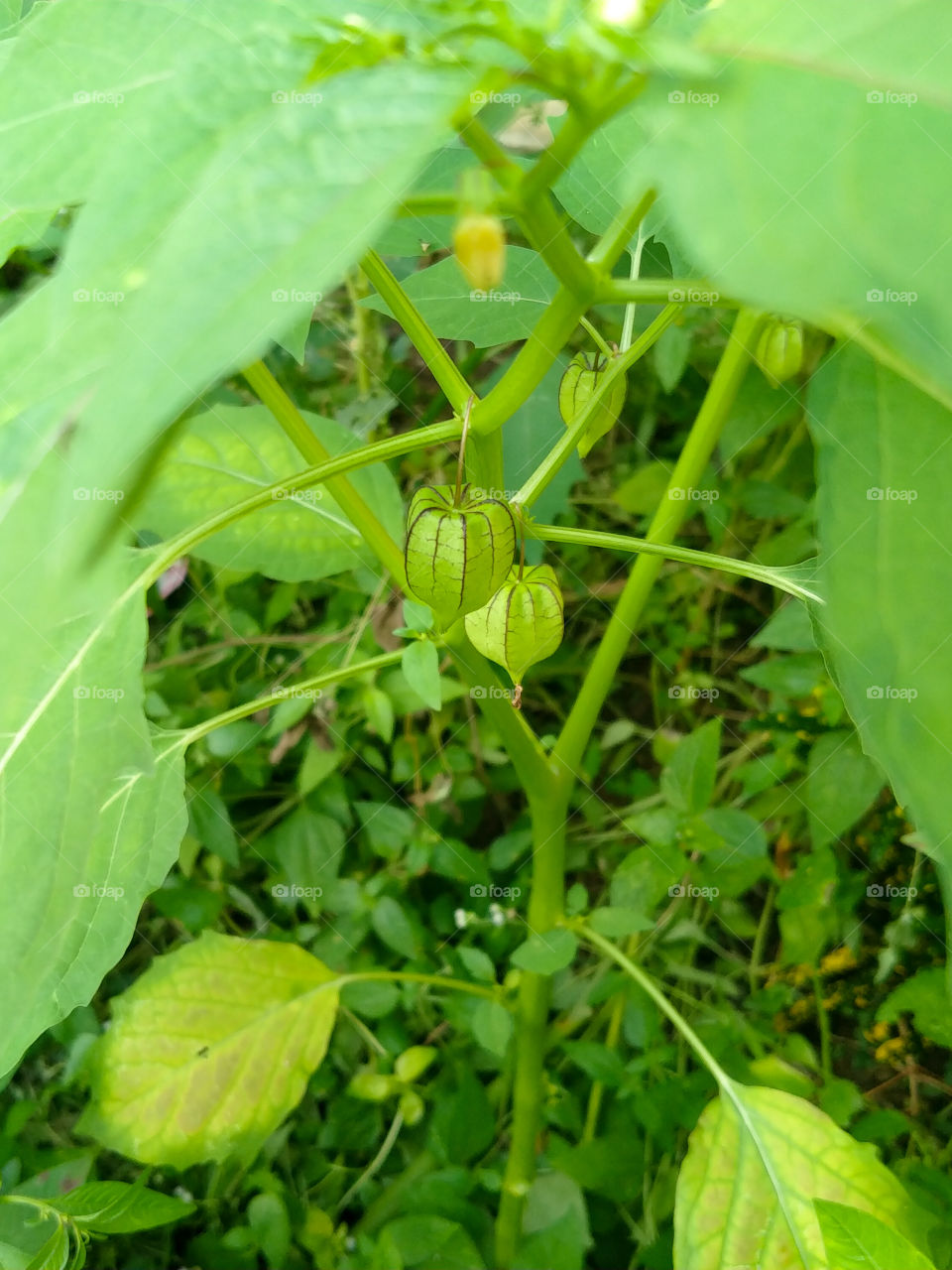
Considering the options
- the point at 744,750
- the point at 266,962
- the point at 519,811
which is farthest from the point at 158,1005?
the point at 744,750

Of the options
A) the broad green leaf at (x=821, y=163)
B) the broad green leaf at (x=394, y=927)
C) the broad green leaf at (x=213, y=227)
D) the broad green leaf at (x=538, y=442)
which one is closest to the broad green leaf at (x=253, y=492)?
the broad green leaf at (x=538, y=442)

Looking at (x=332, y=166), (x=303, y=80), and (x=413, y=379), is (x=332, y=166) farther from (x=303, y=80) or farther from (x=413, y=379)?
(x=413, y=379)

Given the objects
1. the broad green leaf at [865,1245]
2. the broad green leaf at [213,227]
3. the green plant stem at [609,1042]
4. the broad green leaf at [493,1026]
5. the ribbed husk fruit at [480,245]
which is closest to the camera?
the broad green leaf at [213,227]

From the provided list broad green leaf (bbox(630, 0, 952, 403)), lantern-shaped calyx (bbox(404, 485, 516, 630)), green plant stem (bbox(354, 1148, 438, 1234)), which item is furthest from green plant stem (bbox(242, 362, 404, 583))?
green plant stem (bbox(354, 1148, 438, 1234))

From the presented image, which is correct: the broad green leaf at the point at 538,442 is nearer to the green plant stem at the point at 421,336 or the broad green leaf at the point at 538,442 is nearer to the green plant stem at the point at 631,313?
the green plant stem at the point at 631,313

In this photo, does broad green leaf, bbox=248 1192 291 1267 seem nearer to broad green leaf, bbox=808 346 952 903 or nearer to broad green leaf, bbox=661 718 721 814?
broad green leaf, bbox=661 718 721 814
